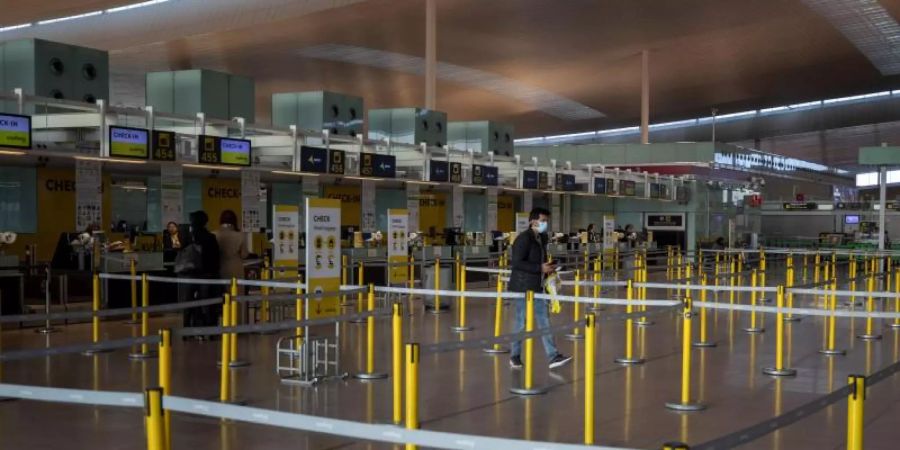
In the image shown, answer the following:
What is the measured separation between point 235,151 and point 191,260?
10.7 ft

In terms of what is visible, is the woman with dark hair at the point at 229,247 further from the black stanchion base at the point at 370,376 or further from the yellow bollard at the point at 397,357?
the yellow bollard at the point at 397,357

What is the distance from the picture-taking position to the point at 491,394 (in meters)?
8.82

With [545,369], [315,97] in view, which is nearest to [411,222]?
[315,97]

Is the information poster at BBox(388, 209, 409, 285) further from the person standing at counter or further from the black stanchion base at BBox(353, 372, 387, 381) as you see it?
the black stanchion base at BBox(353, 372, 387, 381)

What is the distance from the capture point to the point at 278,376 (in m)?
9.70

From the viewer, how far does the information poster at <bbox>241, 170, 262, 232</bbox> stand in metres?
16.4

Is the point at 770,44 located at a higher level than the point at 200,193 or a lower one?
higher

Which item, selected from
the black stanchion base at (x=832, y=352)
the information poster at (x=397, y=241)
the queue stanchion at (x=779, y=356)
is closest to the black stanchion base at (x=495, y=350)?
the queue stanchion at (x=779, y=356)

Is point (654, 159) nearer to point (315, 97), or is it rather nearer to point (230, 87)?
point (315, 97)

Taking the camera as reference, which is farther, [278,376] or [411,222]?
[411,222]

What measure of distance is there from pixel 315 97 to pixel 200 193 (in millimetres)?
3849

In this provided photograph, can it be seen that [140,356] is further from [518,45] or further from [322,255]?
[518,45]

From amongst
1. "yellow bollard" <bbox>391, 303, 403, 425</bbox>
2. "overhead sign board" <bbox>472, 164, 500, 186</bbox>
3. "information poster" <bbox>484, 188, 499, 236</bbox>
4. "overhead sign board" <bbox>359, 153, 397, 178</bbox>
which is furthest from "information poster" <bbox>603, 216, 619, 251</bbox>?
"yellow bollard" <bbox>391, 303, 403, 425</bbox>

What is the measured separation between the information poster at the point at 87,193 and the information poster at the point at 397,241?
15.7ft
